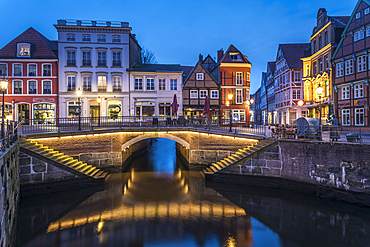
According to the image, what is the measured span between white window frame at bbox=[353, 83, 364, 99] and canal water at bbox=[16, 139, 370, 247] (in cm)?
1490

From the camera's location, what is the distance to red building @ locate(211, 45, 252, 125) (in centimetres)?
3078

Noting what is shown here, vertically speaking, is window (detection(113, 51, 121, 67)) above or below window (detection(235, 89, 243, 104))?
above

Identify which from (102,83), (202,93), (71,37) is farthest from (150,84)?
(71,37)

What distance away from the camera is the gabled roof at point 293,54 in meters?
33.4

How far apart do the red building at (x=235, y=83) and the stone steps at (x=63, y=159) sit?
19616 mm

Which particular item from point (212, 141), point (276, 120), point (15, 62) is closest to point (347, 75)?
point (212, 141)

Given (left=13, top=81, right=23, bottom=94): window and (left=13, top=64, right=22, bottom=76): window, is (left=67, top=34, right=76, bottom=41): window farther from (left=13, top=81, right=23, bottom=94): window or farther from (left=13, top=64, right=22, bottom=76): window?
(left=13, top=81, right=23, bottom=94): window

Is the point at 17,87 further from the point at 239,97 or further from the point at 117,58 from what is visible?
the point at 239,97

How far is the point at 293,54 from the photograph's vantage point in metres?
34.8

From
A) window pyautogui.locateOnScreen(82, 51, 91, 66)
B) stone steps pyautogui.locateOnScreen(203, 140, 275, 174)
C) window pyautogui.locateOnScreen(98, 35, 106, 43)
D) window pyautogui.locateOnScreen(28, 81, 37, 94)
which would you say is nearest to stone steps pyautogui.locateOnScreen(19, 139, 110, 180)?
stone steps pyautogui.locateOnScreen(203, 140, 275, 174)

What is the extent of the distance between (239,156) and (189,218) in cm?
670

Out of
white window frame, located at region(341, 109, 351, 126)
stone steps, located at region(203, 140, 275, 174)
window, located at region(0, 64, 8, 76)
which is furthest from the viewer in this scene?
window, located at region(0, 64, 8, 76)

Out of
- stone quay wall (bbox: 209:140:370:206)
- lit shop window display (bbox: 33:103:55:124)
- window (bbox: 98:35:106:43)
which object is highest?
window (bbox: 98:35:106:43)

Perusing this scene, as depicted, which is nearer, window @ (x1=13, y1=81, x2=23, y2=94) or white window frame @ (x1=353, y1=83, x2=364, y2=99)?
white window frame @ (x1=353, y1=83, x2=364, y2=99)
